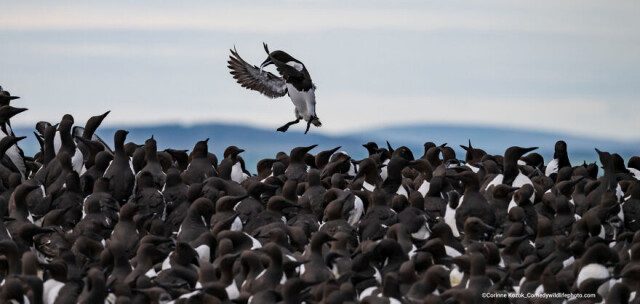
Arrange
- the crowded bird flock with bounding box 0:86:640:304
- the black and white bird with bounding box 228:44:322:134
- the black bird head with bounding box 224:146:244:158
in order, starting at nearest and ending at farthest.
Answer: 1. the crowded bird flock with bounding box 0:86:640:304
2. the black bird head with bounding box 224:146:244:158
3. the black and white bird with bounding box 228:44:322:134

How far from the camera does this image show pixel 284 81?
82.6 feet

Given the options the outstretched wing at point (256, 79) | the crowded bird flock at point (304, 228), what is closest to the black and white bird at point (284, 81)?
the outstretched wing at point (256, 79)

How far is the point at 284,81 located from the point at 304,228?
24.5 feet

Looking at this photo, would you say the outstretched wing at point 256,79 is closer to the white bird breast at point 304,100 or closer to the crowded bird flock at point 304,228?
the white bird breast at point 304,100

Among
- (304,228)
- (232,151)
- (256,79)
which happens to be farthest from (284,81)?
(304,228)

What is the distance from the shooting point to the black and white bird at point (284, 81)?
24.3 metres

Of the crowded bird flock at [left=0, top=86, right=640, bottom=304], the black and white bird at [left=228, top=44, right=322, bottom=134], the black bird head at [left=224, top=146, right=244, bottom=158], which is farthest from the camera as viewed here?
the black and white bird at [left=228, top=44, right=322, bottom=134]

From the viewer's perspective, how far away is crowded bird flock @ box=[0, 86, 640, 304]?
15.3m

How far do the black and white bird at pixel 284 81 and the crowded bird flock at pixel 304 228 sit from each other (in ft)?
4.26

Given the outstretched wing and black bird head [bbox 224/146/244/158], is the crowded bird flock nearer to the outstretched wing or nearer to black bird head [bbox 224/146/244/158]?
black bird head [bbox 224/146/244/158]

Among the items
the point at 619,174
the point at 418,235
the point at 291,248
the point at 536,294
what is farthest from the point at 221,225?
the point at 619,174

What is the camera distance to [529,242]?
17.6 meters

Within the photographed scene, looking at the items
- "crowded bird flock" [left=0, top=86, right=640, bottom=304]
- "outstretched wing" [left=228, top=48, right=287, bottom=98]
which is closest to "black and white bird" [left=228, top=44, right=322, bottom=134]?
"outstretched wing" [left=228, top=48, right=287, bottom=98]

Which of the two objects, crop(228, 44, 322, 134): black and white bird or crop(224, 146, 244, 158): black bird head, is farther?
crop(228, 44, 322, 134): black and white bird
